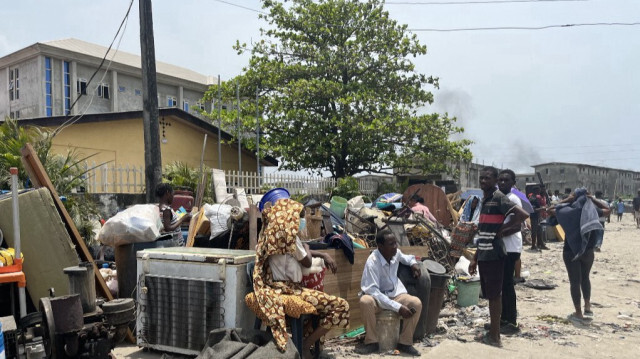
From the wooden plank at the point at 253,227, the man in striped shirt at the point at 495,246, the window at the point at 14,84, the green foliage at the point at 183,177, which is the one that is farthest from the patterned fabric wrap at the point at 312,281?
the window at the point at 14,84

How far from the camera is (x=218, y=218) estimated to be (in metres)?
6.23

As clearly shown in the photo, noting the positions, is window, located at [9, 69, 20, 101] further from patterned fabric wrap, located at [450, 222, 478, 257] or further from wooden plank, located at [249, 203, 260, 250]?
patterned fabric wrap, located at [450, 222, 478, 257]

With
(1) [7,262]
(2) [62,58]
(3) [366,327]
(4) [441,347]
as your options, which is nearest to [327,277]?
(3) [366,327]

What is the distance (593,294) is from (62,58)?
2459 centimetres

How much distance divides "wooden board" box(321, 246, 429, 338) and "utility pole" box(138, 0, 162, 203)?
4174 mm

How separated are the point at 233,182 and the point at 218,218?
6.78 m

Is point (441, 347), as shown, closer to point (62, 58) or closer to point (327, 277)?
point (327, 277)

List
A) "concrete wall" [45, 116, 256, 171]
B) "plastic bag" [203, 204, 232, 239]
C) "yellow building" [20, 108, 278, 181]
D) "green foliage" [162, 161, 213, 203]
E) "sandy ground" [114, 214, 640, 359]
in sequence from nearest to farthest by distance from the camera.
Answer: "sandy ground" [114, 214, 640, 359] → "plastic bag" [203, 204, 232, 239] → "green foliage" [162, 161, 213, 203] → "yellow building" [20, 108, 278, 181] → "concrete wall" [45, 116, 256, 171]

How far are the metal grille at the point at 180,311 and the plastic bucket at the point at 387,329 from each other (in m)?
1.69

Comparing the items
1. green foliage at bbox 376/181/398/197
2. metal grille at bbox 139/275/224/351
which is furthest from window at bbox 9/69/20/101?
metal grille at bbox 139/275/224/351

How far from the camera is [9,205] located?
4.99 m

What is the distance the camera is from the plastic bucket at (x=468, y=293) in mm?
6965

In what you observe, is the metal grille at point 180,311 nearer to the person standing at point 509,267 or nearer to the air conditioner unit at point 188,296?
the air conditioner unit at point 188,296

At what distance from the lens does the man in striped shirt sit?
5438 mm
